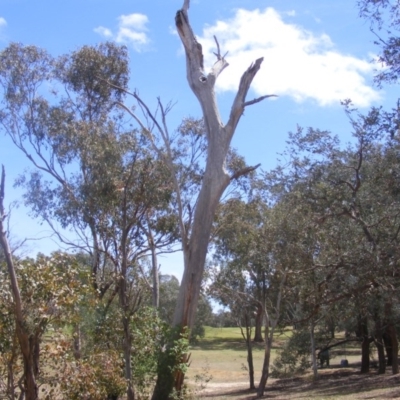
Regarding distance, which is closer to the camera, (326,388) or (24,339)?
(24,339)

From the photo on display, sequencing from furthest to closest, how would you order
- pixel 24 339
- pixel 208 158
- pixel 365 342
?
pixel 365 342
pixel 208 158
pixel 24 339

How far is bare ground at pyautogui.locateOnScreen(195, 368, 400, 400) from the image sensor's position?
17000mm

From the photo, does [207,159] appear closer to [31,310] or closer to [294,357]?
[31,310]

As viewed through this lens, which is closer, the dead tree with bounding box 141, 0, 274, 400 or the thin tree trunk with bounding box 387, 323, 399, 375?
the dead tree with bounding box 141, 0, 274, 400

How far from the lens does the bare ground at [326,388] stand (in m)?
17.0

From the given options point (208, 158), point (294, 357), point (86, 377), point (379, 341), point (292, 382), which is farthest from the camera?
point (292, 382)

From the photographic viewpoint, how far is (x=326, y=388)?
2081cm

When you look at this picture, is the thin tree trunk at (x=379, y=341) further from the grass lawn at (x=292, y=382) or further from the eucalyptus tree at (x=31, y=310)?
the eucalyptus tree at (x=31, y=310)

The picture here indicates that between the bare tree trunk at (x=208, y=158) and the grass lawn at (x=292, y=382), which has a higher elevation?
the bare tree trunk at (x=208, y=158)

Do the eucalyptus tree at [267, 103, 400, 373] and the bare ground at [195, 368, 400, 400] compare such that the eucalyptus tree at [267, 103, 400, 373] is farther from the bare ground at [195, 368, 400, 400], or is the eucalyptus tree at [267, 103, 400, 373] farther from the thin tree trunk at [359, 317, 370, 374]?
the thin tree trunk at [359, 317, 370, 374]

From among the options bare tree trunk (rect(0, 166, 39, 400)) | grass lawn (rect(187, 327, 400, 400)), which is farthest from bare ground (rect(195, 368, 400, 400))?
bare tree trunk (rect(0, 166, 39, 400))

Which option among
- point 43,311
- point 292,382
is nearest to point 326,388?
point 292,382

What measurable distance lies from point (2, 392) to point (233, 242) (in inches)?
498

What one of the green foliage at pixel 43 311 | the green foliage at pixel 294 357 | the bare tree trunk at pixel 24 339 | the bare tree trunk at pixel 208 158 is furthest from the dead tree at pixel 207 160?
the green foliage at pixel 294 357
